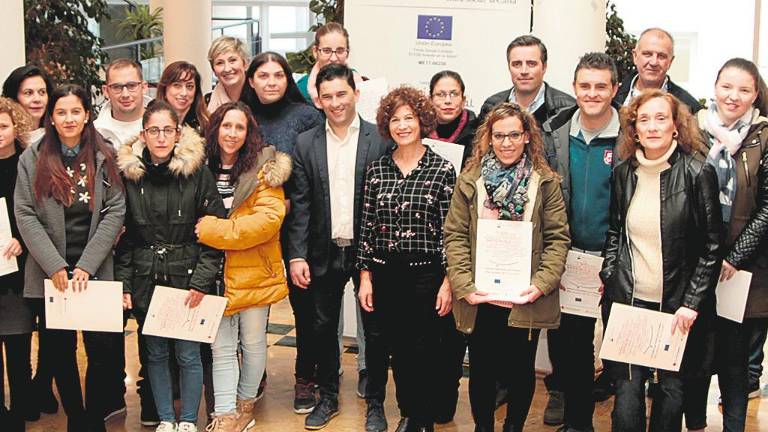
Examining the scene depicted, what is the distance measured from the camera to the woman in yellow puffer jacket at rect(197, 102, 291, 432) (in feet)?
12.8

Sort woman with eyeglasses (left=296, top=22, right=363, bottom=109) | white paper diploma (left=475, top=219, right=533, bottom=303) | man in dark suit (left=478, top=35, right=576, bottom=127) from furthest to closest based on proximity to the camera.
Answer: woman with eyeglasses (left=296, top=22, right=363, bottom=109)
man in dark suit (left=478, top=35, right=576, bottom=127)
white paper diploma (left=475, top=219, right=533, bottom=303)

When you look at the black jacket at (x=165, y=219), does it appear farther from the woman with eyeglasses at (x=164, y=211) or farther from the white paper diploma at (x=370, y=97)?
the white paper diploma at (x=370, y=97)

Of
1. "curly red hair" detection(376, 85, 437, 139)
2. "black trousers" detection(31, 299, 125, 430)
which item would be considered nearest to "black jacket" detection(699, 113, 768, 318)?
"curly red hair" detection(376, 85, 437, 139)

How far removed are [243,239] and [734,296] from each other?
6.94 ft

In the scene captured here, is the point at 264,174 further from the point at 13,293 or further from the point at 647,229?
the point at 647,229

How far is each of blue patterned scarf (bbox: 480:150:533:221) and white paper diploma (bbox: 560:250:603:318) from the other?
1.28ft

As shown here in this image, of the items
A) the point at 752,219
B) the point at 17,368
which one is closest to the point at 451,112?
the point at 752,219

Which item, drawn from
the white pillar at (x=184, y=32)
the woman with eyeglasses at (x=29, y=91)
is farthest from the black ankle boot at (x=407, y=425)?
the white pillar at (x=184, y=32)

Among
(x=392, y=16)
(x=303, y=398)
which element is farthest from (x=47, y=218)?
(x=392, y=16)

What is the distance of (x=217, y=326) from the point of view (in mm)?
3840

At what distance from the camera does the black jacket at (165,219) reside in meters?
3.77

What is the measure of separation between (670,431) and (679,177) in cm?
104

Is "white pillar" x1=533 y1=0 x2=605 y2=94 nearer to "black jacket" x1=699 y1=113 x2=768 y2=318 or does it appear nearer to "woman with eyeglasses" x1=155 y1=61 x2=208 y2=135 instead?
"black jacket" x1=699 y1=113 x2=768 y2=318

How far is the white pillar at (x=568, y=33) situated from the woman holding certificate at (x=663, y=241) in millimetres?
1620
